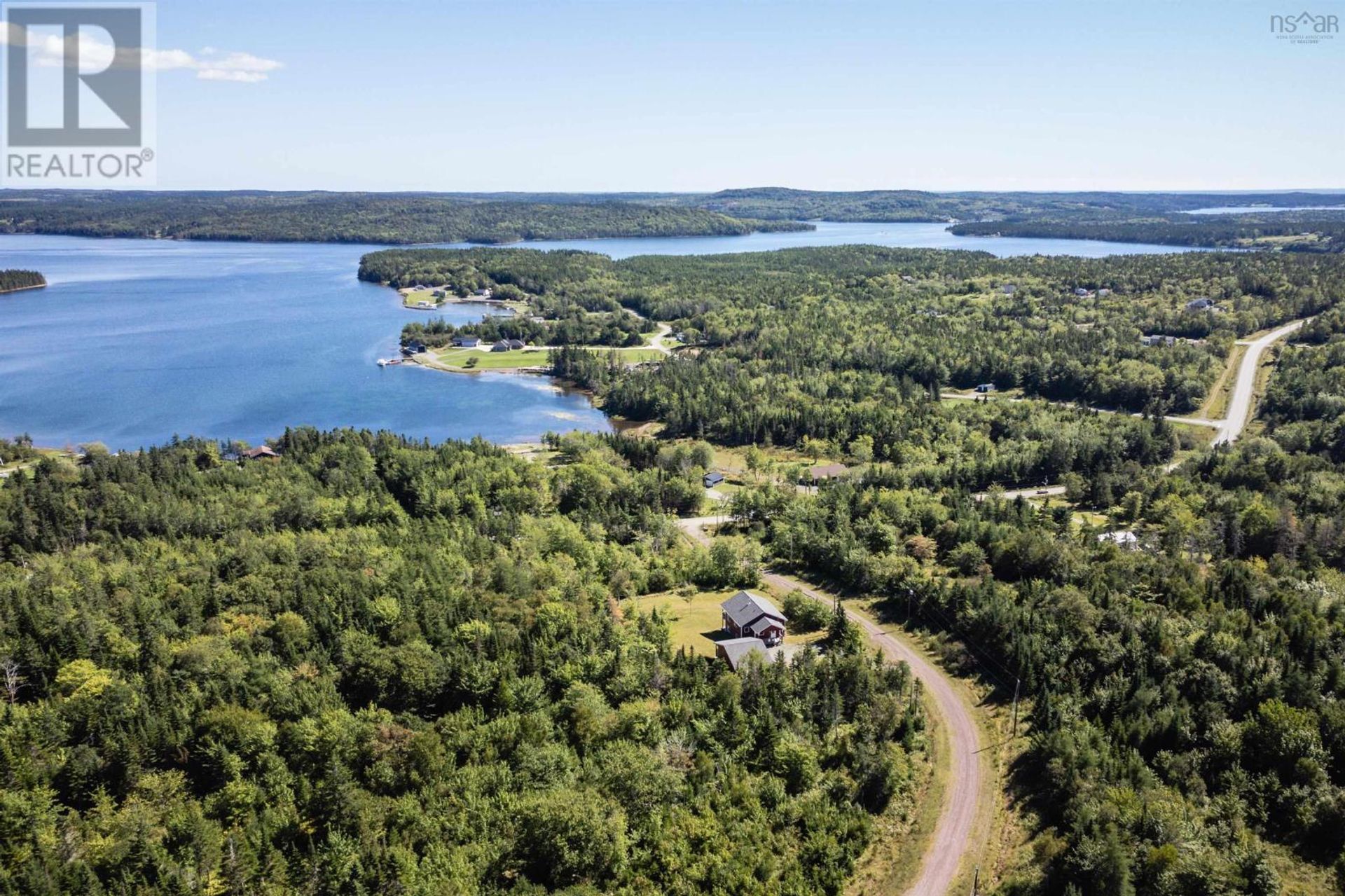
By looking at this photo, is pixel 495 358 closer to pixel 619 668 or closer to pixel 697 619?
pixel 697 619

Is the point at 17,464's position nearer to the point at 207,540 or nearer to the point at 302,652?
the point at 207,540

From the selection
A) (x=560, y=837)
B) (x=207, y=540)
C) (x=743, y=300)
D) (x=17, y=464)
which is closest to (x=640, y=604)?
(x=560, y=837)

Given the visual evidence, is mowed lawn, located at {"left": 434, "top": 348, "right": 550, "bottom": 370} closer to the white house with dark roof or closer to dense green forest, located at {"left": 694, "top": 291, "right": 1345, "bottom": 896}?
dense green forest, located at {"left": 694, "top": 291, "right": 1345, "bottom": 896}

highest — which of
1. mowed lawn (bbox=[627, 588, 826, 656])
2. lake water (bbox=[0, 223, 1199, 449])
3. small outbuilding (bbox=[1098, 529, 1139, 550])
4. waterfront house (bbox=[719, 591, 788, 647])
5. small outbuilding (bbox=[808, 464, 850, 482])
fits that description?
lake water (bbox=[0, 223, 1199, 449])

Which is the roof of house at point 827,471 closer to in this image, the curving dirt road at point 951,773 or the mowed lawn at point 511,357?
the curving dirt road at point 951,773

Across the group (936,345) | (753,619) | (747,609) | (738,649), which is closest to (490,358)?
(936,345)

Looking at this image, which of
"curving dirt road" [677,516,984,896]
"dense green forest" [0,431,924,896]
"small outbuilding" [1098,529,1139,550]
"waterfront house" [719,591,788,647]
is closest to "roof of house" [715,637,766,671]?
"waterfront house" [719,591,788,647]

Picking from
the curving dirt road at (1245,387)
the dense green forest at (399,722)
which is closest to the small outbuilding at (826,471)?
the dense green forest at (399,722)
